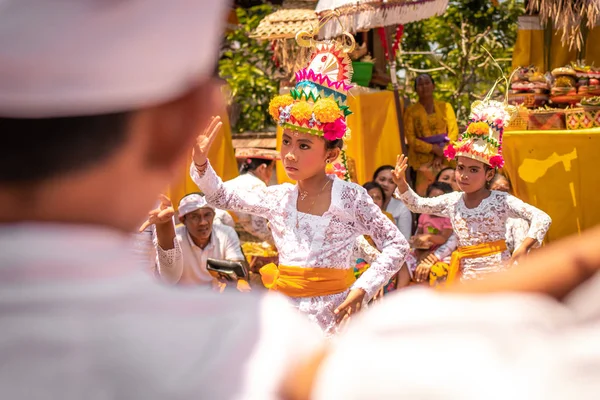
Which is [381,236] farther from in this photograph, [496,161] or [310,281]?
[496,161]

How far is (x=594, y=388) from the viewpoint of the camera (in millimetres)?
614

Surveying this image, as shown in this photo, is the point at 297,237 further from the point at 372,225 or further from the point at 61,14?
the point at 61,14

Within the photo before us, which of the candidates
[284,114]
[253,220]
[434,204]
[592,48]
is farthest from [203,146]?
[592,48]

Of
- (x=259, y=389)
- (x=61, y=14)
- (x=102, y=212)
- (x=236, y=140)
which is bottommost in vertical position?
(x=236, y=140)

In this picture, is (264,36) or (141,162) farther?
(264,36)

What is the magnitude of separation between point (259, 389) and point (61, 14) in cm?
34

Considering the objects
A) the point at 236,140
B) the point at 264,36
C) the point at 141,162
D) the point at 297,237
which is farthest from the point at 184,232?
the point at 141,162

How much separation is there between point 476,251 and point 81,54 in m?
5.27

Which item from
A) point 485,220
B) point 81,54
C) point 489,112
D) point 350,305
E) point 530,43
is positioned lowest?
point 485,220

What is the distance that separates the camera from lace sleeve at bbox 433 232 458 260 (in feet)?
20.8

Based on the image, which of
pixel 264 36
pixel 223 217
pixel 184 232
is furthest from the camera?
pixel 264 36

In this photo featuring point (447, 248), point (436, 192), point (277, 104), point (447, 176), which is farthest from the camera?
point (447, 176)

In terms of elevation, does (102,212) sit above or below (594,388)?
above

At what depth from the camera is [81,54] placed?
0.69 m
